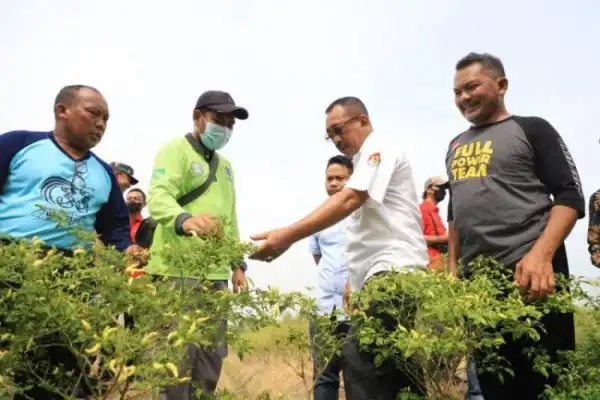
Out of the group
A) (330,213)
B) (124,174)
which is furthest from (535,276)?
(124,174)

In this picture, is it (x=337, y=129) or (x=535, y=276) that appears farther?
(x=337, y=129)

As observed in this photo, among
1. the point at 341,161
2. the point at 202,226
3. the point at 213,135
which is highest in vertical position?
the point at 213,135

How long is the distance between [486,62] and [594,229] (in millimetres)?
1831

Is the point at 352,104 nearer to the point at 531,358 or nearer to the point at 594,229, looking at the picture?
the point at 531,358

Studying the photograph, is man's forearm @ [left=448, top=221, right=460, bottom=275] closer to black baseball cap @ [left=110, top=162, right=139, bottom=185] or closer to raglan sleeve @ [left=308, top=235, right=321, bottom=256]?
raglan sleeve @ [left=308, top=235, right=321, bottom=256]

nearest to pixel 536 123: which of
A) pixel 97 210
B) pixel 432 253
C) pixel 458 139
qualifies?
pixel 458 139

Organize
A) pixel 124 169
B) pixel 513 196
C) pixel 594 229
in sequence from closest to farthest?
pixel 513 196 → pixel 594 229 → pixel 124 169

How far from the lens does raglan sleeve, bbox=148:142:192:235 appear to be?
10.2 feet

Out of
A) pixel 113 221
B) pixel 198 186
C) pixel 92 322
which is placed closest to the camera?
pixel 92 322

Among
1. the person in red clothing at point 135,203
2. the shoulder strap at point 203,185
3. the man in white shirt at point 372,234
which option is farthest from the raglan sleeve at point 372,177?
the person in red clothing at point 135,203

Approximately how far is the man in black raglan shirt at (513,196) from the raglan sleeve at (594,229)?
1.42 m

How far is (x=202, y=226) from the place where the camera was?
8.41ft

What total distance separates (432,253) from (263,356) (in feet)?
A: 13.1

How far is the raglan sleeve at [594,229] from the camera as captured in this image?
13.3 ft
